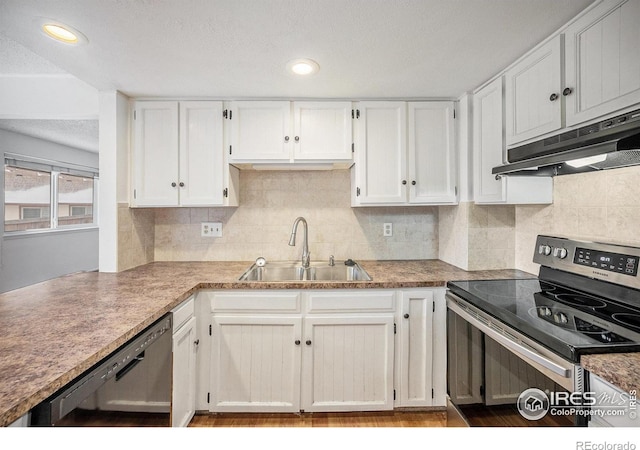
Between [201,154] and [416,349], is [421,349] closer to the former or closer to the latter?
[416,349]

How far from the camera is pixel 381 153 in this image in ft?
7.17

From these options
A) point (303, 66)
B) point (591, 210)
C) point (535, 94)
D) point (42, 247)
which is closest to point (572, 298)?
point (591, 210)

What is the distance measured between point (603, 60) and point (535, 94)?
0.33 m

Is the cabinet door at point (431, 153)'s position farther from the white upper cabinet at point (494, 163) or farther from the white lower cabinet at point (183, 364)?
the white lower cabinet at point (183, 364)

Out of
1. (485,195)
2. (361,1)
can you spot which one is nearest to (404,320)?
(485,195)

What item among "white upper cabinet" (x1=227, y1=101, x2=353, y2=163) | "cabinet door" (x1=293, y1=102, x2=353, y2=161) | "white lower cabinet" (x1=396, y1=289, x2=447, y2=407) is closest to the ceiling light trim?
"white upper cabinet" (x1=227, y1=101, x2=353, y2=163)

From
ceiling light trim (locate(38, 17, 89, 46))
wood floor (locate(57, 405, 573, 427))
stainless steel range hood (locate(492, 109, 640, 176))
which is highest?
ceiling light trim (locate(38, 17, 89, 46))

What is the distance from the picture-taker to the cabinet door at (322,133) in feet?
7.13

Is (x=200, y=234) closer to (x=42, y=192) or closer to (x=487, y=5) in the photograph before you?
(x=487, y=5)

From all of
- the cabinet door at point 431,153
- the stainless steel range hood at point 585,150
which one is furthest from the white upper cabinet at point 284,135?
the stainless steel range hood at point 585,150

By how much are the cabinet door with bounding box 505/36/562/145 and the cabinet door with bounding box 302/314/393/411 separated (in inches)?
48.6

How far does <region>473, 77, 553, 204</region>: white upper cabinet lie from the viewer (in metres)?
1.79

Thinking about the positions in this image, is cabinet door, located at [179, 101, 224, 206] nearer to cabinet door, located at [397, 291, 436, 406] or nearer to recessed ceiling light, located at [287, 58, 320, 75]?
recessed ceiling light, located at [287, 58, 320, 75]

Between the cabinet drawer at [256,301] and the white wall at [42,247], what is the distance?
3.43 meters
